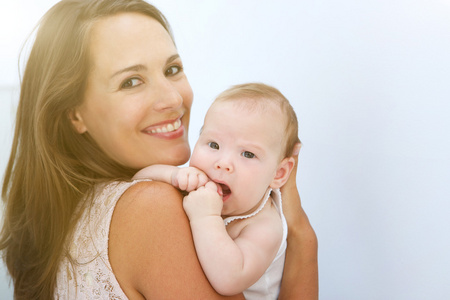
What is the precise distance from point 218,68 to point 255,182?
1462mm

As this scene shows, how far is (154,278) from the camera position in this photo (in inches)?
48.0

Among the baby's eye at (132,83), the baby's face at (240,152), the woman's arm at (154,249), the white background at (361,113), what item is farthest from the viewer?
the white background at (361,113)

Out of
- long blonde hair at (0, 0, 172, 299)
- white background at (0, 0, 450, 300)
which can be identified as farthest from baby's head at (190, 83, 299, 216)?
white background at (0, 0, 450, 300)

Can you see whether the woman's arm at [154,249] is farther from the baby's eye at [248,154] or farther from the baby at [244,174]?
the baby's eye at [248,154]

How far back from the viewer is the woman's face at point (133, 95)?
1.51m

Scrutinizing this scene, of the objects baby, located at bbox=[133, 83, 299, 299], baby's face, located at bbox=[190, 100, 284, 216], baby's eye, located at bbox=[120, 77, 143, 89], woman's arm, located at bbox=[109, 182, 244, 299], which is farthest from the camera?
baby's eye, located at bbox=[120, 77, 143, 89]

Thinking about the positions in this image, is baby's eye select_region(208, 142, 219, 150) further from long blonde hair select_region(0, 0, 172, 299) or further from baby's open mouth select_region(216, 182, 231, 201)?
long blonde hair select_region(0, 0, 172, 299)

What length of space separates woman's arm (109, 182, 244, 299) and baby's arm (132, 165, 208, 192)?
0.08m

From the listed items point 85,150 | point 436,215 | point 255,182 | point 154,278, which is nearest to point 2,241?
point 85,150

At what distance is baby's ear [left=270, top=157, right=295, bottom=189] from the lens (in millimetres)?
1579

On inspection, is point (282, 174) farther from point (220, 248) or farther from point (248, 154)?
point (220, 248)

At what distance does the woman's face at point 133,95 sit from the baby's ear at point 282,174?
33 centimetres

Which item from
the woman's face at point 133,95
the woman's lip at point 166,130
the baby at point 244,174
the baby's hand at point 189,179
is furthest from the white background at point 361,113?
the baby's hand at point 189,179

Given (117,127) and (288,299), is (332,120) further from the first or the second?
(117,127)
